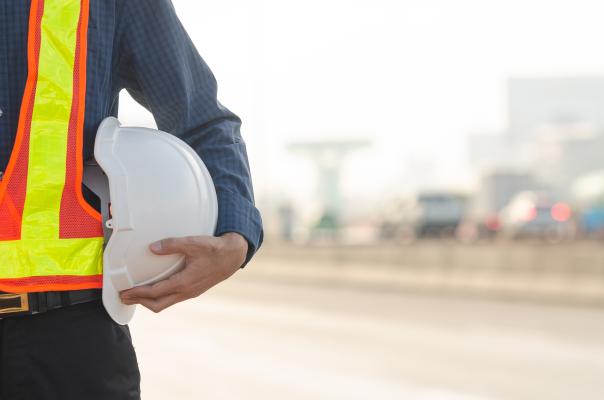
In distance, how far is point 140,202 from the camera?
2135 millimetres

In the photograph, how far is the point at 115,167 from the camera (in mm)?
2123

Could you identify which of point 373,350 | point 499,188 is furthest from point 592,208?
point 373,350

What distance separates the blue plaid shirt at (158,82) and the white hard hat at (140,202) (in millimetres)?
48

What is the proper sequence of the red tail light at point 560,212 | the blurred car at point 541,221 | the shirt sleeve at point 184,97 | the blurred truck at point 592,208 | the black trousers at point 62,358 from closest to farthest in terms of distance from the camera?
the black trousers at point 62,358, the shirt sleeve at point 184,97, the red tail light at point 560,212, the blurred car at point 541,221, the blurred truck at point 592,208

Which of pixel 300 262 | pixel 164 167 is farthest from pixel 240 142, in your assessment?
pixel 300 262

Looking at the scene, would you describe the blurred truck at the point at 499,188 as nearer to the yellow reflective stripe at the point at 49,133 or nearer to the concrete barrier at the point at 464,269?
the concrete barrier at the point at 464,269

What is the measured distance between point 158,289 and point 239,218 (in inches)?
8.2

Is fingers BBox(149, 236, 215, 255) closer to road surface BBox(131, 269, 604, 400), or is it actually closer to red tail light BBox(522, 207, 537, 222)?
road surface BBox(131, 269, 604, 400)

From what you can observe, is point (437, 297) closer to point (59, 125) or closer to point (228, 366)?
point (228, 366)

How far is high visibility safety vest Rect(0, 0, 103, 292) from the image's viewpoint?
2.07 metres

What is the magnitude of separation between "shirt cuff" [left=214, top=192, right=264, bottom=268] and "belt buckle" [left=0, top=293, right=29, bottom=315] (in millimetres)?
374

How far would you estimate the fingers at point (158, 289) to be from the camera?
2117 mm

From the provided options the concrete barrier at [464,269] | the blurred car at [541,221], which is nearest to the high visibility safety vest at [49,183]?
the concrete barrier at [464,269]

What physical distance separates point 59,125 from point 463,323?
436 inches
